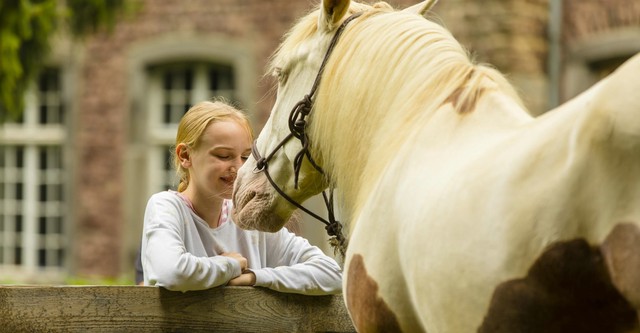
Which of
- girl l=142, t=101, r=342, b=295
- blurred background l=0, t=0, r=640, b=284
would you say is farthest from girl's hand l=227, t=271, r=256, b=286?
blurred background l=0, t=0, r=640, b=284

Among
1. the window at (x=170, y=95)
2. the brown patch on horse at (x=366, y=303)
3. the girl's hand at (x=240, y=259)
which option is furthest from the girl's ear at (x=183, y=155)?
the window at (x=170, y=95)

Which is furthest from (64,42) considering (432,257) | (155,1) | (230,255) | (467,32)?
(432,257)

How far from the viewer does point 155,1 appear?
15.1 meters

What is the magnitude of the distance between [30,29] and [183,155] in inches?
300

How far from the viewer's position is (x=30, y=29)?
1155 centimetres

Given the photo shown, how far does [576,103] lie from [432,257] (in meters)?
0.47

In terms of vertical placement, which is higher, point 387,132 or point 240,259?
point 387,132

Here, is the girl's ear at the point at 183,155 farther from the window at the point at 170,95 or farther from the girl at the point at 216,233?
the window at the point at 170,95

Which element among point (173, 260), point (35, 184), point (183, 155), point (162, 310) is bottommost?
point (35, 184)

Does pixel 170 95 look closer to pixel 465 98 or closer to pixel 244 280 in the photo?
pixel 244 280

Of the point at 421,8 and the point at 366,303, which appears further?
the point at 421,8

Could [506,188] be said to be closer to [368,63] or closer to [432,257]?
[432,257]

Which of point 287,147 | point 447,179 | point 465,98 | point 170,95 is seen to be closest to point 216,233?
point 287,147

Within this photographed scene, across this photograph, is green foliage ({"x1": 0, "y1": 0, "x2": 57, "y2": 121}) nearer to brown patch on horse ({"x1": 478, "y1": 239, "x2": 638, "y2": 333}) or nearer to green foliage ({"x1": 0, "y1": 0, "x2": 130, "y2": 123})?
green foliage ({"x1": 0, "y1": 0, "x2": 130, "y2": 123})
